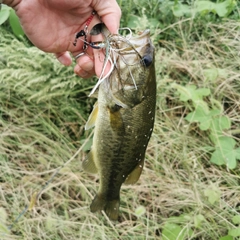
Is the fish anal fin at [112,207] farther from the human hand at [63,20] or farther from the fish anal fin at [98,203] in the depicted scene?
the human hand at [63,20]

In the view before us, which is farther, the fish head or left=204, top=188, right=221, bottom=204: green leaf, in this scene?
left=204, top=188, right=221, bottom=204: green leaf

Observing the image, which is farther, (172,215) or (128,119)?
(172,215)

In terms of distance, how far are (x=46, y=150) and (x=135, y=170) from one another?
126cm

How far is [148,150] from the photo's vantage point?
10.3 feet

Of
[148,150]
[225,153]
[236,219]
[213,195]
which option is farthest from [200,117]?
[236,219]

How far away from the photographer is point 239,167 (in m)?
3.03

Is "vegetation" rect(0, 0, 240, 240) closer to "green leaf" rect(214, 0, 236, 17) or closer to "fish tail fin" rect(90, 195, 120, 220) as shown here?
"green leaf" rect(214, 0, 236, 17)

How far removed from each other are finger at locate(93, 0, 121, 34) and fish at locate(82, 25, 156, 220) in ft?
0.79

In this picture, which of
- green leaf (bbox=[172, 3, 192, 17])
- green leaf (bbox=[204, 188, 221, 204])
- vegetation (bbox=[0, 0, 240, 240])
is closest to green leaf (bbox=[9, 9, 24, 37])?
vegetation (bbox=[0, 0, 240, 240])

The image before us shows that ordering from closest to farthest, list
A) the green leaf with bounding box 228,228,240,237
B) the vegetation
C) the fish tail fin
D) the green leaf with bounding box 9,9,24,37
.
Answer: the fish tail fin, the green leaf with bounding box 228,228,240,237, the vegetation, the green leaf with bounding box 9,9,24,37

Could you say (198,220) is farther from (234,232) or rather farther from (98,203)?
(98,203)

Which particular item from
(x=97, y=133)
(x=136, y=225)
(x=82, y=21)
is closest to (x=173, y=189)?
(x=136, y=225)

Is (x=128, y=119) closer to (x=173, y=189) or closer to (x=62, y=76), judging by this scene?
(x=173, y=189)

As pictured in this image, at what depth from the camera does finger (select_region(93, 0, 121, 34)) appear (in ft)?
6.72
